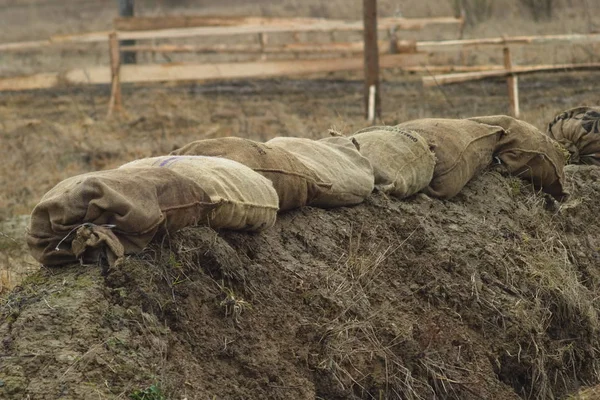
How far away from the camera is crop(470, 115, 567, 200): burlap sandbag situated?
6.77m

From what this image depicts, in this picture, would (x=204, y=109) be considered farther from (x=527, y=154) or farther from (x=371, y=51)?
(x=527, y=154)

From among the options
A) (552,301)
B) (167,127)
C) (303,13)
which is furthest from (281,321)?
(303,13)

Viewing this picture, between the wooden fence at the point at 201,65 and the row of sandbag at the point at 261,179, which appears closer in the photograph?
the row of sandbag at the point at 261,179

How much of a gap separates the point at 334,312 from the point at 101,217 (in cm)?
118

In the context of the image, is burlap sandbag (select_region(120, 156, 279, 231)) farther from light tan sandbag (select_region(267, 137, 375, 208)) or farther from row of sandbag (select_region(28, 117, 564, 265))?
light tan sandbag (select_region(267, 137, 375, 208))

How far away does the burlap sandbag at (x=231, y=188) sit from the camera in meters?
4.38

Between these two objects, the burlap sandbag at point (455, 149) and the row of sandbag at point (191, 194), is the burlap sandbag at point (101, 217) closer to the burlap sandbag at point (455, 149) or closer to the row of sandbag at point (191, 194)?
the row of sandbag at point (191, 194)

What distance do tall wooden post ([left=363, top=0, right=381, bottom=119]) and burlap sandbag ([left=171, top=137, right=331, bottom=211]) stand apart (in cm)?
724

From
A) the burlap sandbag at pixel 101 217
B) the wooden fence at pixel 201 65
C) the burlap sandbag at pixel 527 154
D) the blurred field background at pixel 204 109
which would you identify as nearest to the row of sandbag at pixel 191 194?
the burlap sandbag at pixel 101 217

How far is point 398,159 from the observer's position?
5.83m

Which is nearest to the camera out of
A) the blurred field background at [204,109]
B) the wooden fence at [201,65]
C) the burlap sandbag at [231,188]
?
the burlap sandbag at [231,188]

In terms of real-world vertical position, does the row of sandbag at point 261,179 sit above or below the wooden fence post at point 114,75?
above

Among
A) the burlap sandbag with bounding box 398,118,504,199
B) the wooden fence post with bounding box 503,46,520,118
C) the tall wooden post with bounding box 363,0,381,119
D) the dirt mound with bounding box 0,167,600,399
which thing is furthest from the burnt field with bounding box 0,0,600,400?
the tall wooden post with bounding box 363,0,381,119

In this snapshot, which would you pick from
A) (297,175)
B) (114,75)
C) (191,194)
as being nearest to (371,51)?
(114,75)
